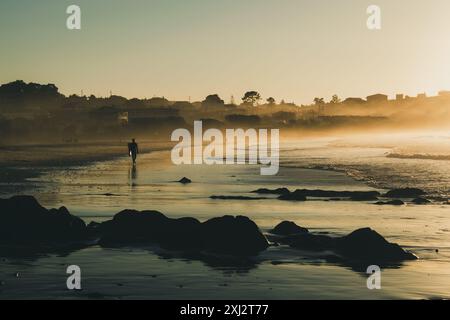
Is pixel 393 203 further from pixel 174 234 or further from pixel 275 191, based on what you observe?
pixel 174 234

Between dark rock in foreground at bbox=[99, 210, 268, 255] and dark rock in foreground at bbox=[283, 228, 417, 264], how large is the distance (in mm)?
1673

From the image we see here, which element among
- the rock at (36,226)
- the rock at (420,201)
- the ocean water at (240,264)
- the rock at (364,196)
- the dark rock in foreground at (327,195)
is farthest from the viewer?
the rock at (364,196)

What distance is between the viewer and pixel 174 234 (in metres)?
22.5

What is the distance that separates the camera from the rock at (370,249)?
68.2 ft

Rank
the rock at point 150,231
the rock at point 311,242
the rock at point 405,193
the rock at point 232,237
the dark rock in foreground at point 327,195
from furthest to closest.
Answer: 1. the rock at point 405,193
2. the dark rock in foreground at point 327,195
3. the rock at point 150,231
4. the rock at point 311,242
5. the rock at point 232,237

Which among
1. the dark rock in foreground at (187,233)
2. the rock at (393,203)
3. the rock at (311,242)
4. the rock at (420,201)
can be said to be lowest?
the rock at (420,201)

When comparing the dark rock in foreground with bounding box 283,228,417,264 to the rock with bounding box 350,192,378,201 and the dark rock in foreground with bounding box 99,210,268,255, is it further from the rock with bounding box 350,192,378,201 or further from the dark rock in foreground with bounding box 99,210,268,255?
the rock with bounding box 350,192,378,201

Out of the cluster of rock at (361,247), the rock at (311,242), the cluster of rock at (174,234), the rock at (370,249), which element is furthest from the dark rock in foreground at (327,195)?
the rock at (370,249)

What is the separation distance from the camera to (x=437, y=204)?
37.7m

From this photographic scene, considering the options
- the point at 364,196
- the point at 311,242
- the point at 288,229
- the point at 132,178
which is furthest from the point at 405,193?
the point at 311,242

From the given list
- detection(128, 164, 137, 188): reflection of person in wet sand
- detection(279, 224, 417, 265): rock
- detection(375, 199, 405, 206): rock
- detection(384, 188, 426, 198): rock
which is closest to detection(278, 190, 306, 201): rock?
detection(375, 199, 405, 206): rock

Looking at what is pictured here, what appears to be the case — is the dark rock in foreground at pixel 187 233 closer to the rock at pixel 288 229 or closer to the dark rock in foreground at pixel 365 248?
the dark rock in foreground at pixel 365 248

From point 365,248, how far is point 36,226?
32.6 feet

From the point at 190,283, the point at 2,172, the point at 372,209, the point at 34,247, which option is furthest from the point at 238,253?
the point at 2,172
